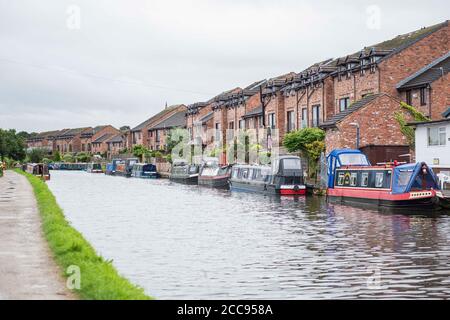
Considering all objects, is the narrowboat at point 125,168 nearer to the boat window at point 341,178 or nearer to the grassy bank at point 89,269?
the boat window at point 341,178

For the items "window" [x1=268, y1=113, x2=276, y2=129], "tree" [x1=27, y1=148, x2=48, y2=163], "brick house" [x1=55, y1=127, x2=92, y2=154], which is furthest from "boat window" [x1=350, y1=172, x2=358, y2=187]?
"brick house" [x1=55, y1=127, x2=92, y2=154]

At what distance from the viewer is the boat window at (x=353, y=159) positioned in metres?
39.7

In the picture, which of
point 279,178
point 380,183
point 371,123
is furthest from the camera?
point 371,123

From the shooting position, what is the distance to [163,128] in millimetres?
114750

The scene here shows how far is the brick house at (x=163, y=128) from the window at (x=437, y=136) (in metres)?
72.2

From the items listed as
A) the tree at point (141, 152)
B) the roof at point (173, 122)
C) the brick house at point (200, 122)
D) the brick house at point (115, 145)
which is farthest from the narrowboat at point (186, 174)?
the brick house at point (115, 145)

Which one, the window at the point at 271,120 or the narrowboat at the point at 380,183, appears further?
the window at the point at 271,120

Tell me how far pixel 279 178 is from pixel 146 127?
267ft

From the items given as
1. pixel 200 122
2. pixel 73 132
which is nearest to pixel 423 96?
pixel 200 122

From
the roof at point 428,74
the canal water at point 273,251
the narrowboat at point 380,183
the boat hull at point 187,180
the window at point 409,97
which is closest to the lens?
the canal water at point 273,251

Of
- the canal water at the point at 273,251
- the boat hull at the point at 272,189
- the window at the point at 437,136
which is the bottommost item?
the canal water at the point at 273,251

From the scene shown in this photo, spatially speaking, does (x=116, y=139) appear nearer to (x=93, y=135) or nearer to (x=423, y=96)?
(x=93, y=135)

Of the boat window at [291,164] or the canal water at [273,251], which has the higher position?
the boat window at [291,164]
